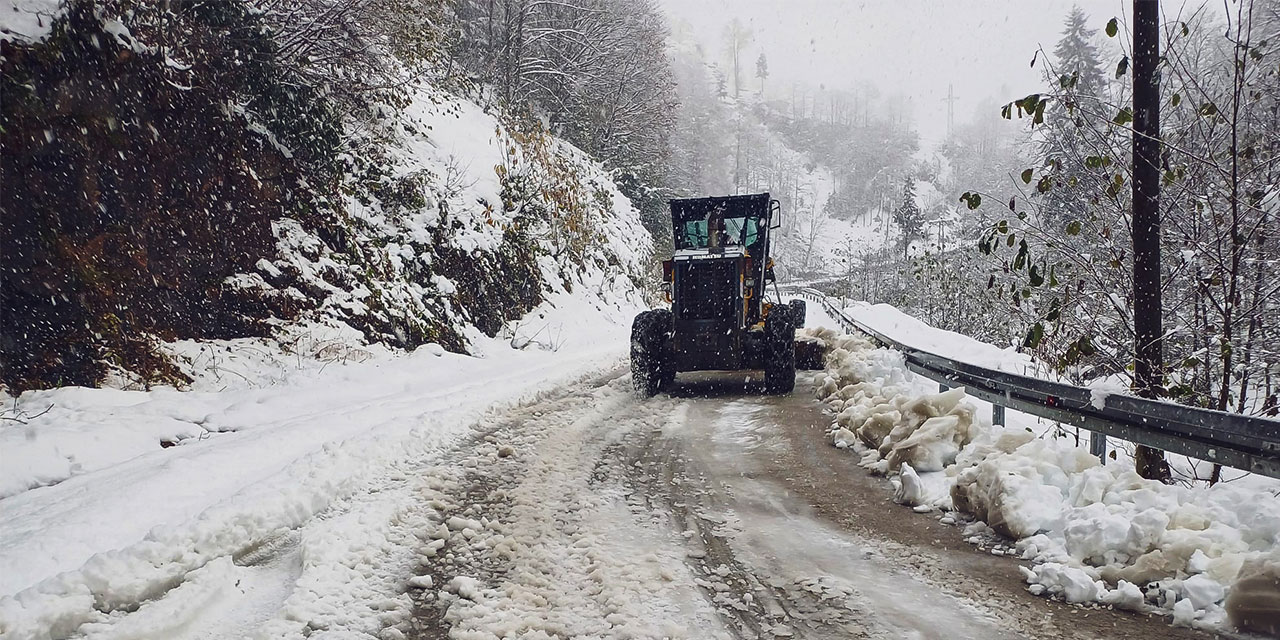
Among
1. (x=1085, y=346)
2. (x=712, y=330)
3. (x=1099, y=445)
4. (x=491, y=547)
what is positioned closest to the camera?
(x=491, y=547)

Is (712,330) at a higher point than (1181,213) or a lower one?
lower

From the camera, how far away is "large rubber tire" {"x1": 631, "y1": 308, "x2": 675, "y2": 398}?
8.92 m

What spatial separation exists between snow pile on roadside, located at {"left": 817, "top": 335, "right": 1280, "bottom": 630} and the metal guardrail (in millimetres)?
195

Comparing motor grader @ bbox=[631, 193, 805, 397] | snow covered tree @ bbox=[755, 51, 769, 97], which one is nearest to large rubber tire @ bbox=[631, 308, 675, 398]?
motor grader @ bbox=[631, 193, 805, 397]

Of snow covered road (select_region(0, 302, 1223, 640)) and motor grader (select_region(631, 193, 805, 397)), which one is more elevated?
motor grader (select_region(631, 193, 805, 397))

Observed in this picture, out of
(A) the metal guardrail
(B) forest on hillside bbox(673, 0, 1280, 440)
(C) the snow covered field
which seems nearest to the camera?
(C) the snow covered field

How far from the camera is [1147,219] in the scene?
16.3ft

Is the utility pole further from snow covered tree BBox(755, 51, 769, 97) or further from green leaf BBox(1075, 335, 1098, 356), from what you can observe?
snow covered tree BBox(755, 51, 769, 97)

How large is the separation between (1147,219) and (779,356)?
4357mm

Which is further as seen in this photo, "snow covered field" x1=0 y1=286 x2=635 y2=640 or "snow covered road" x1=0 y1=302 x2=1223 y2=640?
"snow covered field" x1=0 y1=286 x2=635 y2=640

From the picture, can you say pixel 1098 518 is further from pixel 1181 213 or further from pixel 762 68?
pixel 762 68

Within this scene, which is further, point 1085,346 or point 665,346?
point 665,346

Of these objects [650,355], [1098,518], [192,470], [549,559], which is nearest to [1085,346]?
[1098,518]

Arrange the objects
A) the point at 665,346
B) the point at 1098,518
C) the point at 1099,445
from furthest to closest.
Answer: the point at 665,346 → the point at 1099,445 → the point at 1098,518
